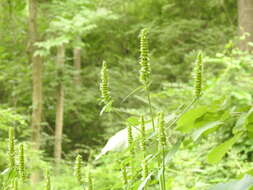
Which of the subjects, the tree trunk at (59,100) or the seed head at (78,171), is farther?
the tree trunk at (59,100)

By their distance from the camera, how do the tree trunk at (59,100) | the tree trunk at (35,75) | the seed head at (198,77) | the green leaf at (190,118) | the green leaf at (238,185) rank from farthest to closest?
1. the tree trunk at (59,100)
2. the tree trunk at (35,75)
3. the green leaf at (190,118)
4. the green leaf at (238,185)
5. the seed head at (198,77)

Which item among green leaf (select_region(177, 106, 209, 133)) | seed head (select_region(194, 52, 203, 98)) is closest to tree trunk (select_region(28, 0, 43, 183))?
green leaf (select_region(177, 106, 209, 133))

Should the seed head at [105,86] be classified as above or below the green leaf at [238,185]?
above

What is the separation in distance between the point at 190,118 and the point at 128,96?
341 millimetres

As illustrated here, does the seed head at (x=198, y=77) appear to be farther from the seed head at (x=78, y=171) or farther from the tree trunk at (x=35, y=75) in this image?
the tree trunk at (x=35, y=75)

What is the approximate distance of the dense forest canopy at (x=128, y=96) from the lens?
778 millimetres

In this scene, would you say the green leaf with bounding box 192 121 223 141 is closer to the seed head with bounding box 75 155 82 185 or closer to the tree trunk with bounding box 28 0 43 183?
the seed head with bounding box 75 155 82 185

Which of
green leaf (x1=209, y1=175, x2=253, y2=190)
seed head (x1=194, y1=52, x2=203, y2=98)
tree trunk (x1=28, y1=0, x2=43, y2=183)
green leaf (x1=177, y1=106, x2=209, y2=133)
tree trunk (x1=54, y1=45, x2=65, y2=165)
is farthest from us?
tree trunk (x1=54, y1=45, x2=65, y2=165)

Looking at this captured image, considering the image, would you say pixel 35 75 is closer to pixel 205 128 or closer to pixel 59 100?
pixel 59 100

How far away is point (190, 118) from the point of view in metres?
0.98

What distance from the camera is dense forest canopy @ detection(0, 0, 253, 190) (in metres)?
0.78

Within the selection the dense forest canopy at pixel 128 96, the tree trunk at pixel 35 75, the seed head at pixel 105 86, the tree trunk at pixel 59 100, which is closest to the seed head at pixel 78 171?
the dense forest canopy at pixel 128 96

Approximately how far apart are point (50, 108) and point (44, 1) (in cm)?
504

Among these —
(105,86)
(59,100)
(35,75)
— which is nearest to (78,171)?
(105,86)
